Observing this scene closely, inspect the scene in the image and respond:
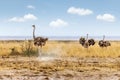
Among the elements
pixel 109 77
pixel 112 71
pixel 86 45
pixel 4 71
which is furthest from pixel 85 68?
pixel 86 45

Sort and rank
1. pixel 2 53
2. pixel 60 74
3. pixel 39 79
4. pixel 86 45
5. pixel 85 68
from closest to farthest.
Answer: pixel 39 79, pixel 60 74, pixel 85 68, pixel 2 53, pixel 86 45

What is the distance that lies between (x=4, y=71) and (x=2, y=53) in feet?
37.7

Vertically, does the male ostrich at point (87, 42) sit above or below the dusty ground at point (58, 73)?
above

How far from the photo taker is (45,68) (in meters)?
20.5

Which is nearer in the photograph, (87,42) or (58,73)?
(58,73)

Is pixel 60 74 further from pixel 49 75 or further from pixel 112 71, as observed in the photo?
pixel 112 71

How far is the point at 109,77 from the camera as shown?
17.5 m

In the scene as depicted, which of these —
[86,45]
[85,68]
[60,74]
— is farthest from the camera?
[86,45]

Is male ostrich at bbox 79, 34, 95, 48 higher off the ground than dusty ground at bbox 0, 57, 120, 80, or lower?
higher

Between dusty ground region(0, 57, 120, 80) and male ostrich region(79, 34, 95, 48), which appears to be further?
male ostrich region(79, 34, 95, 48)

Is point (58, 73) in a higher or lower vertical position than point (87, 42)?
lower

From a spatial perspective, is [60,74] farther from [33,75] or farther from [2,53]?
[2,53]

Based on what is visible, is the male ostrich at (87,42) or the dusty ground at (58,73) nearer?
the dusty ground at (58,73)

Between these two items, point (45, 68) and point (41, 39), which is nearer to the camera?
point (45, 68)
